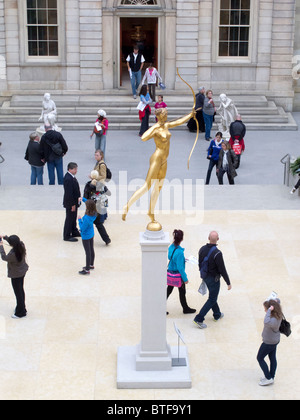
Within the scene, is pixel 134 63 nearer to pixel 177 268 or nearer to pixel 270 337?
pixel 177 268

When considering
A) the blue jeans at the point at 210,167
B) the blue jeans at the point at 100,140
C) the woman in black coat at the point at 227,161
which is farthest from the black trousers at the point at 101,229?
the blue jeans at the point at 100,140

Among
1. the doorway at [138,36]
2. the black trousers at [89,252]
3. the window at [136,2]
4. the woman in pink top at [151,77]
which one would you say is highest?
the window at [136,2]

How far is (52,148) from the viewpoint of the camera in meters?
18.2

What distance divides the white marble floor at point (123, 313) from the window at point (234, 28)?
1191cm

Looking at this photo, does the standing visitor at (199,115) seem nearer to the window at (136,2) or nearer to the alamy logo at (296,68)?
the window at (136,2)

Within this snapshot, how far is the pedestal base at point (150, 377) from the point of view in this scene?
10.3 meters

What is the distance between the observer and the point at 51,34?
2661 cm

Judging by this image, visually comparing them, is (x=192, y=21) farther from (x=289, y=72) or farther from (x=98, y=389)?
(x=98, y=389)

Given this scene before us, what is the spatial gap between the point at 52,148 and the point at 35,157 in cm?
48

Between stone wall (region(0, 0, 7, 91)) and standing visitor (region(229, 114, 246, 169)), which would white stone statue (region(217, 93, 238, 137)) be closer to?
standing visitor (region(229, 114, 246, 169))

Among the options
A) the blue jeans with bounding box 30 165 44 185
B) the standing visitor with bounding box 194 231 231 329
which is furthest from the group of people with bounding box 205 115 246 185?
the standing visitor with bounding box 194 231 231 329
